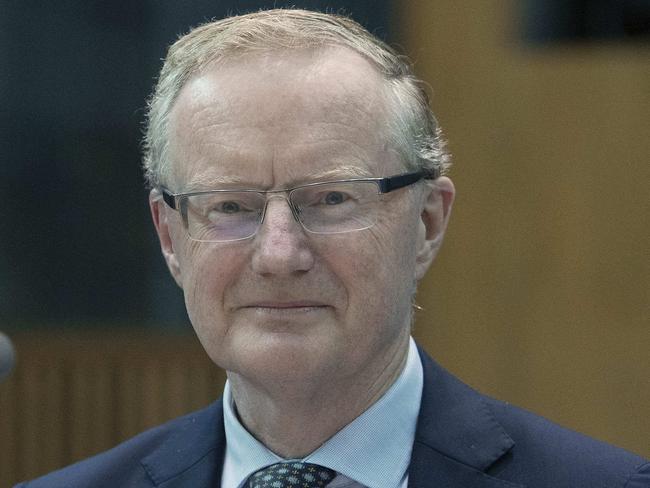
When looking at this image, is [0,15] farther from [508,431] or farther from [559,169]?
[508,431]

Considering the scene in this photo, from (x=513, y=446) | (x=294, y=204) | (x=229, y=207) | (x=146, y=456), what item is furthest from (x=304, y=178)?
(x=146, y=456)

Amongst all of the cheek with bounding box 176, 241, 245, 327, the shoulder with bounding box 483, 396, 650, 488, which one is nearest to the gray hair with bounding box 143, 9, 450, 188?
the cheek with bounding box 176, 241, 245, 327

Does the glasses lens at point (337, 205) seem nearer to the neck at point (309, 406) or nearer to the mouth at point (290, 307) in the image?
the mouth at point (290, 307)

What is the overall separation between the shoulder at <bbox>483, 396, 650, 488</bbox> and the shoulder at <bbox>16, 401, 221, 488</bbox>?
2.22ft

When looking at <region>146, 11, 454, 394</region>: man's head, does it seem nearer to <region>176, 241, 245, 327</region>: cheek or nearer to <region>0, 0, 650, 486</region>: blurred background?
<region>176, 241, 245, 327</region>: cheek

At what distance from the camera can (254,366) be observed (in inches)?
98.0

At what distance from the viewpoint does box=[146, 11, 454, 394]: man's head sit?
2.47m

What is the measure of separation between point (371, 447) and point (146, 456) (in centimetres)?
58

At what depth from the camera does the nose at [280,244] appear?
2.42 meters

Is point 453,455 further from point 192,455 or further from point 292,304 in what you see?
point 192,455

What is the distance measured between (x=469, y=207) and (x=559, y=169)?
43cm

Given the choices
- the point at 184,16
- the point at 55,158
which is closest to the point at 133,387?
the point at 55,158

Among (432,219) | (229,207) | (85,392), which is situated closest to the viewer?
(229,207)

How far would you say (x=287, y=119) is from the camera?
2.47 metres
